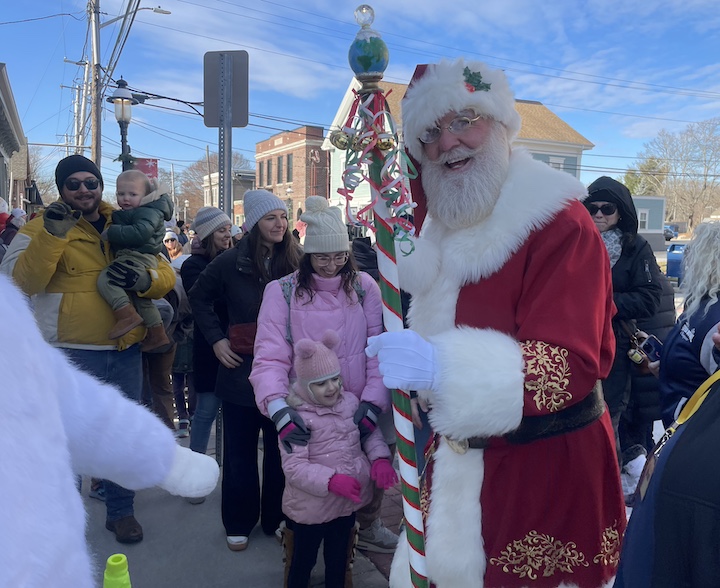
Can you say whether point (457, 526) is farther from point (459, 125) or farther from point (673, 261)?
point (673, 261)

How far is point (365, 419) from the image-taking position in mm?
2652

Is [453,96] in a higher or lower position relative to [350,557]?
higher

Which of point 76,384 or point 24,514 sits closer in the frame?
point 24,514

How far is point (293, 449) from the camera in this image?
8.39ft

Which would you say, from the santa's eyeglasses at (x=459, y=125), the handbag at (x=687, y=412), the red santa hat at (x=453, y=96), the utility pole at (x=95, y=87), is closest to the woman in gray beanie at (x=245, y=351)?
the red santa hat at (x=453, y=96)

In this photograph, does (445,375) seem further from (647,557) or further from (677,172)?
(677,172)

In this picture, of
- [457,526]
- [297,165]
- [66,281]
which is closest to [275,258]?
[66,281]

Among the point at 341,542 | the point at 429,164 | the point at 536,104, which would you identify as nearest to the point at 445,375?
the point at 429,164

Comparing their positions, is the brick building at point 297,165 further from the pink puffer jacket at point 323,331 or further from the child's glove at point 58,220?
the pink puffer jacket at point 323,331

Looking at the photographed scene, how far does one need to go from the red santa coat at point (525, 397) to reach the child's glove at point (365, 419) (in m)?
0.77

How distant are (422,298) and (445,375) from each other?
524 mm

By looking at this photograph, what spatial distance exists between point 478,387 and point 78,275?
242 centimetres

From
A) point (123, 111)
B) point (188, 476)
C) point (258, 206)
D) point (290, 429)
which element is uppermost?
point (123, 111)

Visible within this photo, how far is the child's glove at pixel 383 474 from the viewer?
2552 millimetres
